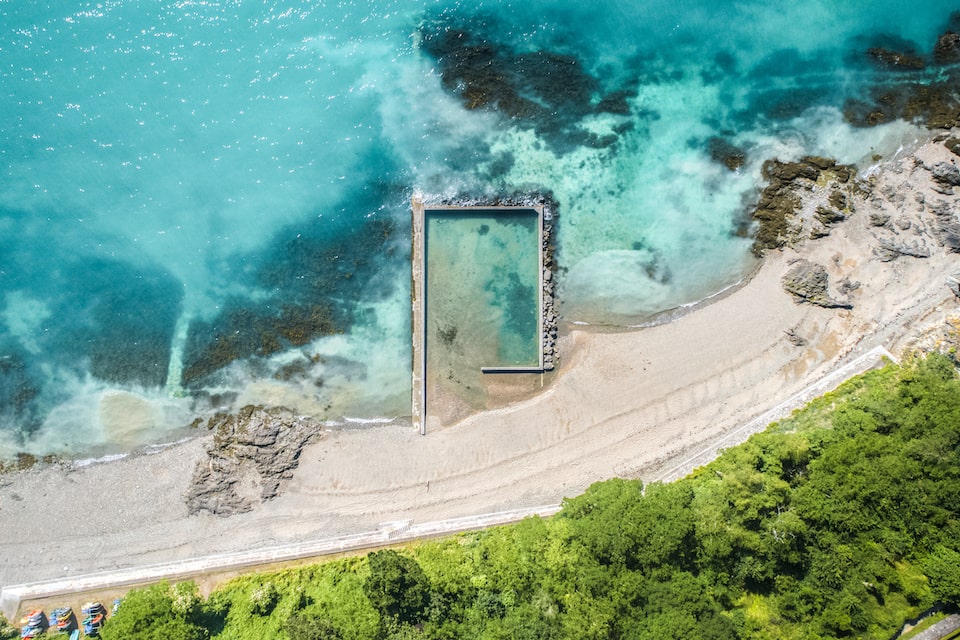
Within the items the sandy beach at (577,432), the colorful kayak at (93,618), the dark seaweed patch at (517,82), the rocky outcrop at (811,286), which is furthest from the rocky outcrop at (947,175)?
the colorful kayak at (93,618)

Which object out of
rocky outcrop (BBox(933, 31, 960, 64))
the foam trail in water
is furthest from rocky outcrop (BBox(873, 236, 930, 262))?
the foam trail in water

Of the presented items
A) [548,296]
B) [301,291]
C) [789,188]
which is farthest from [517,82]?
[301,291]

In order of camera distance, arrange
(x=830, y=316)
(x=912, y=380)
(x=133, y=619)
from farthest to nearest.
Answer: (x=830, y=316)
(x=912, y=380)
(x=133, y=619)

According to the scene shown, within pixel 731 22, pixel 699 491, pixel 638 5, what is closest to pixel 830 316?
pixel 699 491

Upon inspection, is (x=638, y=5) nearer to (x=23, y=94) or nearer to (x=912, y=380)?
(x=912, y=380)

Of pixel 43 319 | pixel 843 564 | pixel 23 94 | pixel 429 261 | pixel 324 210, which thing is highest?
pixel 23 94

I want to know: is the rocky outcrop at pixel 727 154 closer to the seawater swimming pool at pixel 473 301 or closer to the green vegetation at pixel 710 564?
the seawater swimming pool at pixel 473 301
